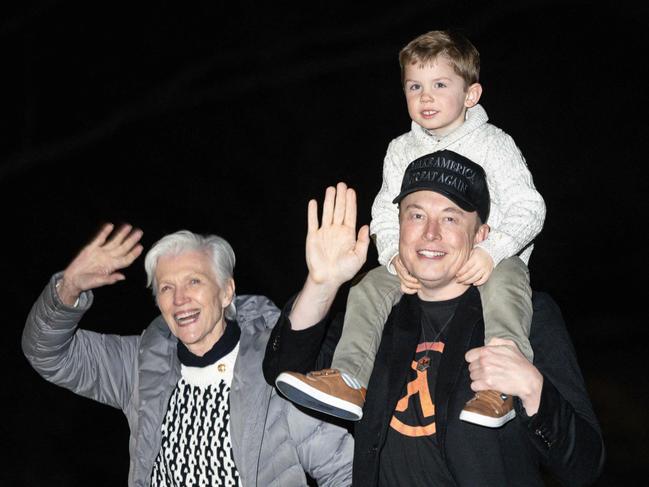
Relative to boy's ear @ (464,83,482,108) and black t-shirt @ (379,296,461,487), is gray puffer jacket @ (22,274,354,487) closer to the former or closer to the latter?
black t-shirt @ (379,296,461,487)

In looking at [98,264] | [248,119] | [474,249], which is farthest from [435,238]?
[248,119]

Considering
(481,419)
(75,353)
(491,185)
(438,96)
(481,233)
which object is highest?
(438,96)

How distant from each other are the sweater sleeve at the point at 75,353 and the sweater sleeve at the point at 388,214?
34.0 inches

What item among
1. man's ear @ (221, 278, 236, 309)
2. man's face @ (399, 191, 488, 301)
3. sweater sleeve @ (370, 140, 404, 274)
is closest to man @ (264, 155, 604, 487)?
man's face @ (399, 191, 488, 301)

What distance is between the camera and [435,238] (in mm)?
2336

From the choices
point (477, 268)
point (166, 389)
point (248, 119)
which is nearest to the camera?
point (477, 268)

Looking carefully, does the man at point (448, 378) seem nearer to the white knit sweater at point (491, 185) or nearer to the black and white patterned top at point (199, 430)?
the white knit sweater at point (491, 185)

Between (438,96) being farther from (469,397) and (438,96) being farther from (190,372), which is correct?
(190,372)

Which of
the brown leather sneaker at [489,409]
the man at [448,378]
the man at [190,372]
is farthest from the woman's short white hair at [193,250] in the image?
the brown leather sneaker at [489,409]

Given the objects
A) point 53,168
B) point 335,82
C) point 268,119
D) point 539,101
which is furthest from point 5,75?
point 539,101

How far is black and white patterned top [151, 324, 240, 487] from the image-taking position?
2650mm

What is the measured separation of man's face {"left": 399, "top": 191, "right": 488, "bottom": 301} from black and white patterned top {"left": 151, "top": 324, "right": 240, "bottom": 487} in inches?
27.6

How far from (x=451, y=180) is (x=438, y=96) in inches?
12.3

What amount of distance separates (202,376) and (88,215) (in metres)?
4.19
